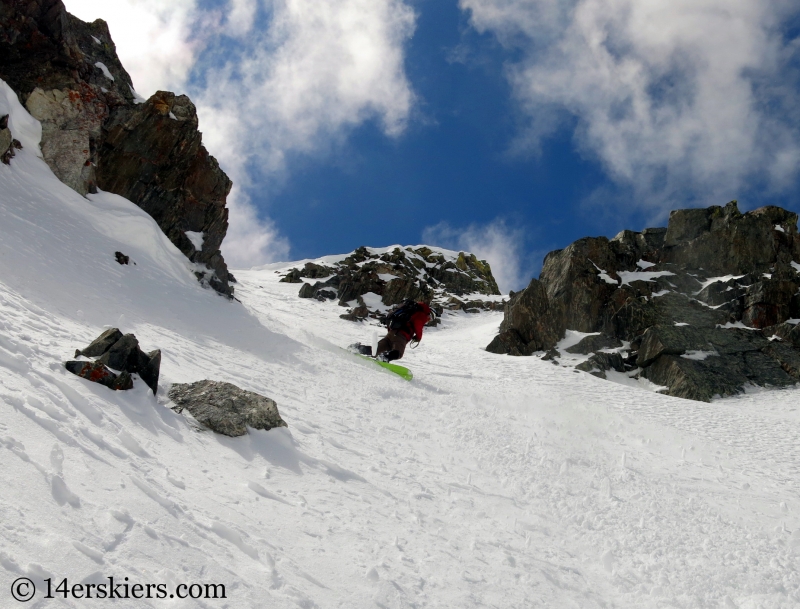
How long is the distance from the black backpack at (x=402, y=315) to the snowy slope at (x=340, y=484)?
1.84 m

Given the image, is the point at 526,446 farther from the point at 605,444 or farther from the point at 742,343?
the point at 742,343

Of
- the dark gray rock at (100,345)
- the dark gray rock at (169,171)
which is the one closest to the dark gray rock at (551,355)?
the dark gray rock at (169,171)

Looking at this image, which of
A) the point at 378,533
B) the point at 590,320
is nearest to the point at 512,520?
the point at 378,533

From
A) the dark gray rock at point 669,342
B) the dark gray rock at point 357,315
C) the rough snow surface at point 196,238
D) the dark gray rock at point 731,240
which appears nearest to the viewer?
the rough snow surface at point 196,238

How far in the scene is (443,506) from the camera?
6.61 meters

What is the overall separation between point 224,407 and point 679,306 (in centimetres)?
3802

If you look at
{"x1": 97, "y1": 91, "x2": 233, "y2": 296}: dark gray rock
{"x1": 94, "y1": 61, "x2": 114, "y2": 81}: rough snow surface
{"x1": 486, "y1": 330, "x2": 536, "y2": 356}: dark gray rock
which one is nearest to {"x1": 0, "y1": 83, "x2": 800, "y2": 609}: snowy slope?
{"x1": 97, "y1": 91, "x2": 233, "y2": 296}: dark gray rock

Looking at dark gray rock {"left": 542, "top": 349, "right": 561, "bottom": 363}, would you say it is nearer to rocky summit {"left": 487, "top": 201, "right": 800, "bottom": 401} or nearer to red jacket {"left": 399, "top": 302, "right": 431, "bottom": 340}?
rocky summit {"left": 487, "top": 201, "right": 800, "bottom": 401}

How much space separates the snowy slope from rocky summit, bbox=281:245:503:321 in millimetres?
26803

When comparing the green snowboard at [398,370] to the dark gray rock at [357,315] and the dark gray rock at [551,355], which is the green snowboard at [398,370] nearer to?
the dark gray rock at [551,355]

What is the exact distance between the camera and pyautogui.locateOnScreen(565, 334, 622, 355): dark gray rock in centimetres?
3441

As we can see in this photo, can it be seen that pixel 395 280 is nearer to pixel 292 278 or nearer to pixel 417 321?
pixel 292 278

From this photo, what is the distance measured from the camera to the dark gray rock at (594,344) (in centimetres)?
3441

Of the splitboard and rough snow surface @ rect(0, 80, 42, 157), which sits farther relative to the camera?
rough snow surface @ rect(0, 80, 42, 157)
